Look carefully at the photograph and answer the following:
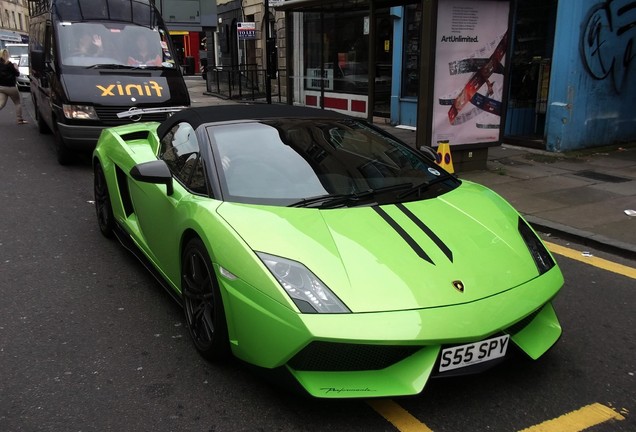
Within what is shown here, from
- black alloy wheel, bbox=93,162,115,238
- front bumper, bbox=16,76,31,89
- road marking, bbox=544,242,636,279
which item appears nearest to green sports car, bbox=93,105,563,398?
black alloy wheel, bbox=93,162,115,238

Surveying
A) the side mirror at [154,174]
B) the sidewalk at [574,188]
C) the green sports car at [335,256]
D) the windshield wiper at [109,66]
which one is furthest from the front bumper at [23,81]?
the side mirror at [154,174]

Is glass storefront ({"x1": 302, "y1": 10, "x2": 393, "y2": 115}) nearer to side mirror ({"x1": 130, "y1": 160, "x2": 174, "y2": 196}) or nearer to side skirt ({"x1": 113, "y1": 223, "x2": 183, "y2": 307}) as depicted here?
side skirt ({"x1": 113, "y1": 223, "x2": 183, "y2": 307})

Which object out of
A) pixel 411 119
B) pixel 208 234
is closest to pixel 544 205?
pixel 208 234

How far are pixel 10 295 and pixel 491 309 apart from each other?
3484 millimetres

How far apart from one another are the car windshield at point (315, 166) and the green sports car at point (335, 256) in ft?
0.04

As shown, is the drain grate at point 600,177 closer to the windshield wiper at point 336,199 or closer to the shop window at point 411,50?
the shop window at point 411,50

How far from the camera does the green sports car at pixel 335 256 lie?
2471 millimetres

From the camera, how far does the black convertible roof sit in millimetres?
3889

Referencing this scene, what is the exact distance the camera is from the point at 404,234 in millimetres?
2924

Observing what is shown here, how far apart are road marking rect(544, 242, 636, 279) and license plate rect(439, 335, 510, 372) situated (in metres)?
2.55

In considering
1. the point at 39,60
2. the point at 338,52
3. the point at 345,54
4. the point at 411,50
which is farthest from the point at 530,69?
the point at 39,60

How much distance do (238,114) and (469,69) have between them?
5.25 metres

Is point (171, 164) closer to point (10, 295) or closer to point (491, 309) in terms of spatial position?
point (10, 295)

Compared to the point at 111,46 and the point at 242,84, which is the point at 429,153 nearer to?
the point at 111,46
